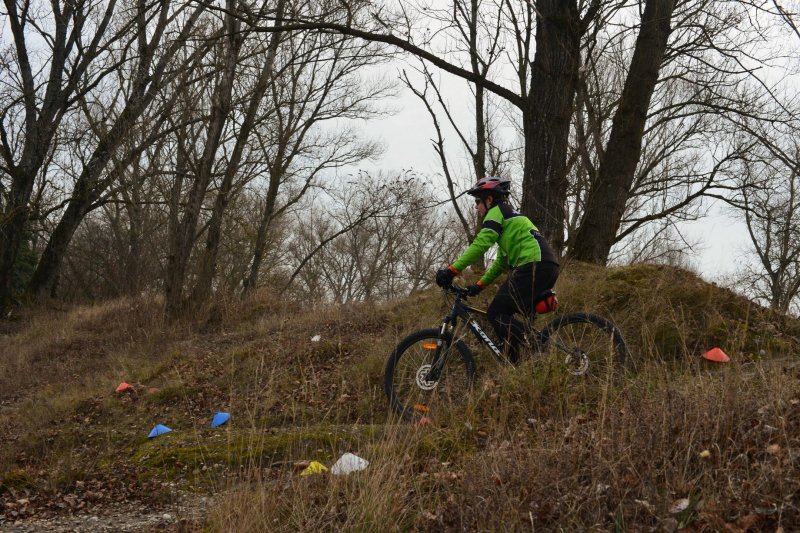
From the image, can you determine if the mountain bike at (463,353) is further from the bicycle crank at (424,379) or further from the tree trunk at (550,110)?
the tree trunk at (550,110)

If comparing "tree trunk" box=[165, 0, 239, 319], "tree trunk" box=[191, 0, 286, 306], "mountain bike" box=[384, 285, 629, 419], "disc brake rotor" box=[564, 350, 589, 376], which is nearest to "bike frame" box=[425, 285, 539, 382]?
"mountain bike" box=[384, 285, 629, 419]

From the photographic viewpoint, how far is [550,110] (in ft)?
29.1

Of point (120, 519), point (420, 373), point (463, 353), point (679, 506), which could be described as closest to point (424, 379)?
point (420, 373)

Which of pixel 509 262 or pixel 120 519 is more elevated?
pixel 509 262

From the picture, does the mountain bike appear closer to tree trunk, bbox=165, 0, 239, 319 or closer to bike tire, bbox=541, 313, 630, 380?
bike tire, bbox=541, 313, 630, 380

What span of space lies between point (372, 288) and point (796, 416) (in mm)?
33914

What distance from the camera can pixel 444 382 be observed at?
21.5ft

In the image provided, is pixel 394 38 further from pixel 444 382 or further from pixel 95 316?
pixel 95 316

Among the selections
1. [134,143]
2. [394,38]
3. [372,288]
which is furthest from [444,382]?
[372,288]

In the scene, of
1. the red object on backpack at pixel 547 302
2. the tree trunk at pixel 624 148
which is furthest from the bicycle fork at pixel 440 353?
the tree trunk at pixel 624 148

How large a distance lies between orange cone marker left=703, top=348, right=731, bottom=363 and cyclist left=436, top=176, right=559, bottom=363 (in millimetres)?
1791

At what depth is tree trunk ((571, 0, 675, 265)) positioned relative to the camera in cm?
1016

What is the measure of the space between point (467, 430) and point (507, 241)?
188cm

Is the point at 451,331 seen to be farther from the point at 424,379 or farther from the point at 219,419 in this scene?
the point at 219,419
